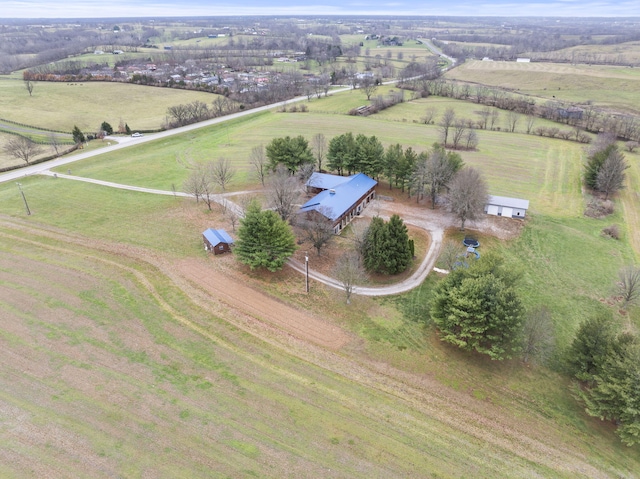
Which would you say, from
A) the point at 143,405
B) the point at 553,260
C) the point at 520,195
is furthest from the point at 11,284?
the point at 520,195

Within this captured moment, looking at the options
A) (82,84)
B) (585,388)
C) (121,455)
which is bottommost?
(585,388)

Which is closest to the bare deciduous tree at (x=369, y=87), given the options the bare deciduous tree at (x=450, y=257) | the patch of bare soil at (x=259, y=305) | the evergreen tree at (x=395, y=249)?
the bare deciduous tree at (x=450, y=257)

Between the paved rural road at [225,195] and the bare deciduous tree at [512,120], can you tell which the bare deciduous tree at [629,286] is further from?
the bare deciduous tree at [512,120]

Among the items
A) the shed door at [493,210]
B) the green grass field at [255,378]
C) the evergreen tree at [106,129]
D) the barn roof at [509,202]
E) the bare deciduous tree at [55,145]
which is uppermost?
the evergreen tree at [106,129]

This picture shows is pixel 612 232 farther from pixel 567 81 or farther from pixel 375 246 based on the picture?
pixel 567 81

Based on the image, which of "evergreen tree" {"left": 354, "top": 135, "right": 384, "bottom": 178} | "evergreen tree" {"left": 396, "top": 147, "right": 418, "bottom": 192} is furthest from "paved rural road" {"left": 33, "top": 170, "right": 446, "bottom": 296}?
"evergreen tree" {"left": 354, "top": 135, "right": 384, "bottom": 178}

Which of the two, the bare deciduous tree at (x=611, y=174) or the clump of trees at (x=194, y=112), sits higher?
the clump of trees at (x=194, y=112)

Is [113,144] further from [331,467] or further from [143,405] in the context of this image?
[331,467]
